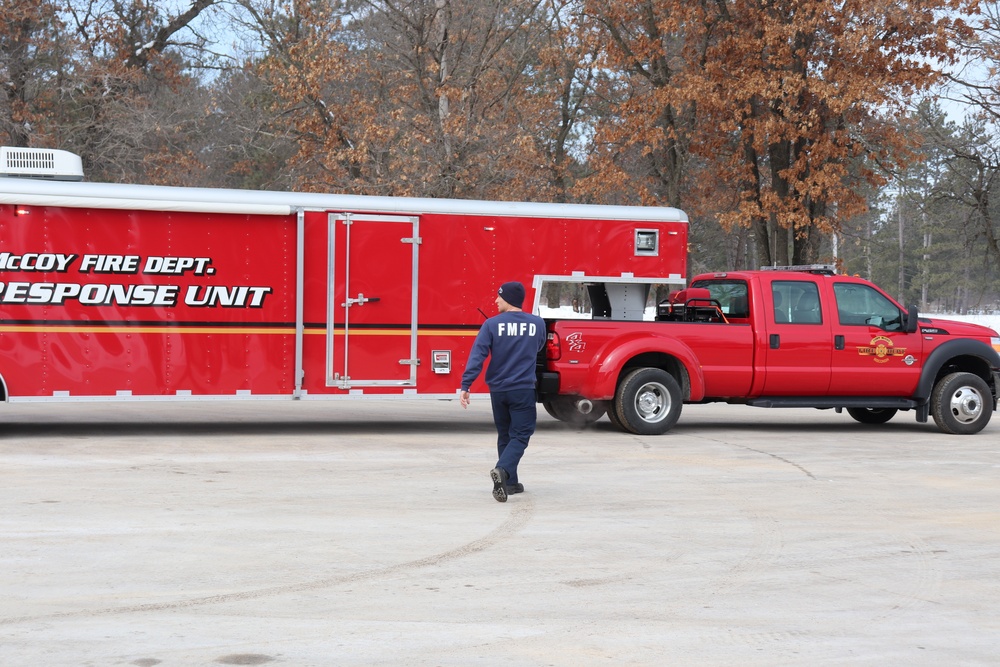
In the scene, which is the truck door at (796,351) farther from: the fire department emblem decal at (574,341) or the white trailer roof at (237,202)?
the fire department emblem decal at (574,341)

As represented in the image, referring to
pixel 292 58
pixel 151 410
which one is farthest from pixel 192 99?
pixel 151 410

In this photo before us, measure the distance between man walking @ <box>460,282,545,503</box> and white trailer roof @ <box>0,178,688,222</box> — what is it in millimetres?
4909

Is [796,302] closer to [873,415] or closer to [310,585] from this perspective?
[873,415]

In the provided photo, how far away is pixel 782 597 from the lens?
6.36m

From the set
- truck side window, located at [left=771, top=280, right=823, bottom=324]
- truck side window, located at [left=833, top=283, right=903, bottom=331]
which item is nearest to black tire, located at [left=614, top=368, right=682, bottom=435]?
truck side window, located at [left=771, top=280, right=823, bottom=324]

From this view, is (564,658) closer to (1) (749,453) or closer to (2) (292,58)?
(1) (749,453)

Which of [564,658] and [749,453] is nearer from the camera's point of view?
[564,658]

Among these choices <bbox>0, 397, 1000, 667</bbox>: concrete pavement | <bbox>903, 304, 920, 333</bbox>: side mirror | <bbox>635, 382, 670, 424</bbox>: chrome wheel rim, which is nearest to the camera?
<bbox>0, 397, 1000, 667</bbox>: concrete pavement

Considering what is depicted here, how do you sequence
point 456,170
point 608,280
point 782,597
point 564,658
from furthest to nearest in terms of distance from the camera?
1. point 456,170
2. point 608,280
3. point 782,597
4. point 564,658

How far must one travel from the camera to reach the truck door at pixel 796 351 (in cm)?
1425

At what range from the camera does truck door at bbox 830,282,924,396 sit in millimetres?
14430

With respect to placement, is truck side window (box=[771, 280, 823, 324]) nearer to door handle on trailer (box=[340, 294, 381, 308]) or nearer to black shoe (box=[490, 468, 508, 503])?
door handle on trailer (box=[340, 294, 381, 308])

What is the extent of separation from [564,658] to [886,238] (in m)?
93.6

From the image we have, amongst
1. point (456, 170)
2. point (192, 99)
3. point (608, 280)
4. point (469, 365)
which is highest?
point (192, 99)
